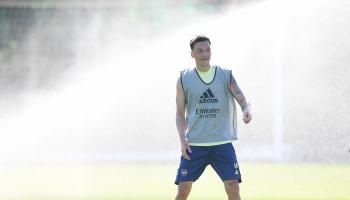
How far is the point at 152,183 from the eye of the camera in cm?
1355

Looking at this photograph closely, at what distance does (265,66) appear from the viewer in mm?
20281

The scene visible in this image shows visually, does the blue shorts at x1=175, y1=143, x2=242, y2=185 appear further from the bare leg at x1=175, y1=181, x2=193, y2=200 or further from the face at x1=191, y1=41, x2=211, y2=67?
the face at x1=191, y1=41, x2=211, y2=67

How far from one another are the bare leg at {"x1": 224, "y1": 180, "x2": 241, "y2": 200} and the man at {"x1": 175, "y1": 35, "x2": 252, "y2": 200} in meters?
0.03

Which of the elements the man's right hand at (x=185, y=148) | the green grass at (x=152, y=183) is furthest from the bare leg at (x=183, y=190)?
the green grass at (x=152, y=183)

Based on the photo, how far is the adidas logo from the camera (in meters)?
7.76

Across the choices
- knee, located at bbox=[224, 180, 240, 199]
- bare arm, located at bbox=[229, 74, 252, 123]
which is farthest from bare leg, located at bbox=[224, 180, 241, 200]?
bare arm, located at bbox=[229, 74, 252, 123]

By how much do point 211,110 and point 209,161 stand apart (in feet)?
1.46

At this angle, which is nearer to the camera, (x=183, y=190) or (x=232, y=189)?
Answer: (x=232, y=189)

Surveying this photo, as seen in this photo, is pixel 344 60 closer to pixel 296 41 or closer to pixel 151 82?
pixel 296 41

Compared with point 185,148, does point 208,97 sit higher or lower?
higher

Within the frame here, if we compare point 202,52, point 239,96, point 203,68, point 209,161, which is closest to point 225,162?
point 209,161

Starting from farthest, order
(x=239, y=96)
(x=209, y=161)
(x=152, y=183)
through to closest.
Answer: (x=152, y=183) < (x=209, y=161) < (x=239, y=96)

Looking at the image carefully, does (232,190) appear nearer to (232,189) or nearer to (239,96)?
(232,189)

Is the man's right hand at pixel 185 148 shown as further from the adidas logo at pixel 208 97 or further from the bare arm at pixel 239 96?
the bare arm at pixel 239 96
